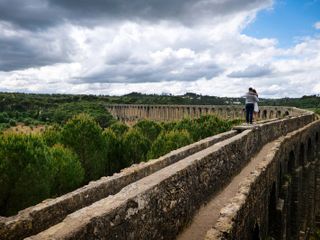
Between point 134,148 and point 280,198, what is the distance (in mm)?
16737

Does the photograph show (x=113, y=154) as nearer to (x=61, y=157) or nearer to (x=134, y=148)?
(x=134, y=148)

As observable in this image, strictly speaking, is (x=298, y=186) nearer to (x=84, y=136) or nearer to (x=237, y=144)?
(x=237, y=144)

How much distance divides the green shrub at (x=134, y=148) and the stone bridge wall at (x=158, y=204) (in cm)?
Result: 1967

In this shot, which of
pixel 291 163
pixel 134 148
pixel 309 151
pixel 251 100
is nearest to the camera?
pixel 251 100

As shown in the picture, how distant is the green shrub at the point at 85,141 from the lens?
88.4 feet

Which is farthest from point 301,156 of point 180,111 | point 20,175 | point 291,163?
point 180,111

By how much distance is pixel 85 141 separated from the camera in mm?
27109

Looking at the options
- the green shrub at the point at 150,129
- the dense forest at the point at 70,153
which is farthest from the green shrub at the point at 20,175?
the green shrub at the point at 150,129

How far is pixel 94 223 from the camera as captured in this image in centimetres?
472

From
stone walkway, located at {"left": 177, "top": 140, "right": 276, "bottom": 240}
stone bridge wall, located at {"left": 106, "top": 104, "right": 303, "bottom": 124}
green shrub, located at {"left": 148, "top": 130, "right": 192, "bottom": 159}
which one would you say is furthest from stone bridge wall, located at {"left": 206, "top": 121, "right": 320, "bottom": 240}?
stone bridge wall, located at {"left": 106, "top": 104, "right": 303, "bottom": 124}

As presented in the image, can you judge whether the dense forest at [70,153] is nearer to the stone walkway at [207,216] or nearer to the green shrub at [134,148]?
the green shrub at [134,148]

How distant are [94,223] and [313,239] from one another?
77.0ft

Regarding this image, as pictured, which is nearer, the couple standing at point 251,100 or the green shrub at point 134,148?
the couple standing at point 251,100

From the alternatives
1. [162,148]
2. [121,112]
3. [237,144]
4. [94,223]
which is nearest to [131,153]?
[162,148]
